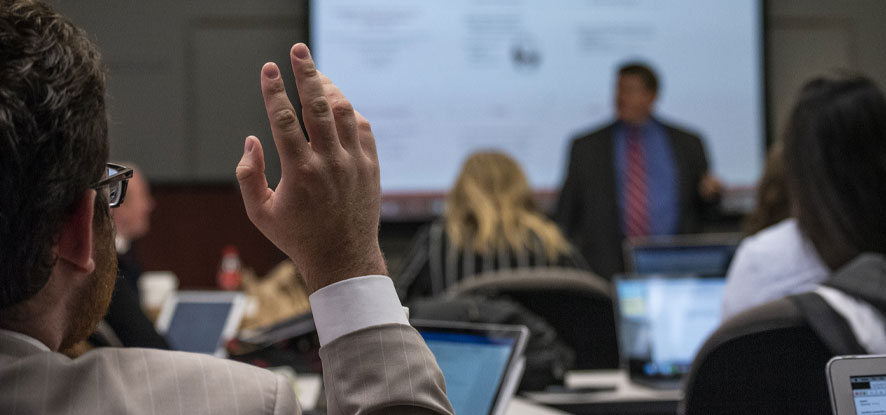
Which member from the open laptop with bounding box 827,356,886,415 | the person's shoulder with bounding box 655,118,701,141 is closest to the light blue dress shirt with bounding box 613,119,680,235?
the person's shoulder with bounding box 655,118,701,141

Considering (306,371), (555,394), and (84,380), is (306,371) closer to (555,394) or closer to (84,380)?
(555,394)

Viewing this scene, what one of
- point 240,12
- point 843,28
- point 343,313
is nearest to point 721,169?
point 843,28

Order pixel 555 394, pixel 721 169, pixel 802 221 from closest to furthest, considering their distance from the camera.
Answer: pixel 802 221
pixel 555 394
pixel 721 169

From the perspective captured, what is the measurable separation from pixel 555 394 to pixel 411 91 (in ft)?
12.3

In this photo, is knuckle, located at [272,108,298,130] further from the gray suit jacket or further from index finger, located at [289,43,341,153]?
the gray suit jacket

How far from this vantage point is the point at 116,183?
0.87 m

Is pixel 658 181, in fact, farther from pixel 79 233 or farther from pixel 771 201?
pixel 79 233

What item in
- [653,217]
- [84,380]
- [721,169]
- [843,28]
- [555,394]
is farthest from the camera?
[843,28]

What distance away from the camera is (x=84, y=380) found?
76 cm

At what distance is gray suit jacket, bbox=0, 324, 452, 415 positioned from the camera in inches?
29.6

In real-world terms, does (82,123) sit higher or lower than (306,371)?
higher

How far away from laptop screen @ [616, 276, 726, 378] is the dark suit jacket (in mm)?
2726

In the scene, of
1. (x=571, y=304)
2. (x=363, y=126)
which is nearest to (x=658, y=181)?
(x=571, y=304)

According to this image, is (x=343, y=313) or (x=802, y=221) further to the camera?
(x=802, y=221)
